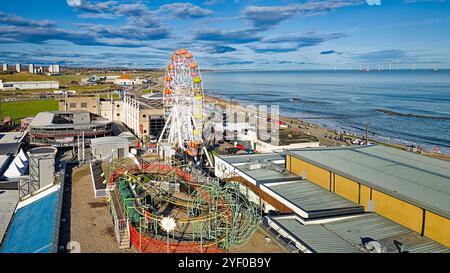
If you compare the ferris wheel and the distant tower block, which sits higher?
the ferris wheel

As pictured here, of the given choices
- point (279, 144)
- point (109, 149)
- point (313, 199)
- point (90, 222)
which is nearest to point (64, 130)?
point (109, 149)

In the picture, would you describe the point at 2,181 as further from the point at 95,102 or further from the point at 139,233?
the point at 95,102

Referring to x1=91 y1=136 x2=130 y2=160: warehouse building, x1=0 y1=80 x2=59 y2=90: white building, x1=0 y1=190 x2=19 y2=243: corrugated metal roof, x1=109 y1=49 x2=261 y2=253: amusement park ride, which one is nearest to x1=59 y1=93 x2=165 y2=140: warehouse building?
x1=91 y1=136 x2=130 y2=160: warehouse building

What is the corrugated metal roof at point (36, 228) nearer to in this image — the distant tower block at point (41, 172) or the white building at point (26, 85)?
the distant tower block at point (41, 172)

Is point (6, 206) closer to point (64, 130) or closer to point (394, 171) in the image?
point (64, 130)

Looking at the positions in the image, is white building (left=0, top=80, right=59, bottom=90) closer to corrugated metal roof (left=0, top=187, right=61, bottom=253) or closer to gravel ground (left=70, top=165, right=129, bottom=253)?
corrugated metal roof (left=0, top=187, right=61, bottom=253)

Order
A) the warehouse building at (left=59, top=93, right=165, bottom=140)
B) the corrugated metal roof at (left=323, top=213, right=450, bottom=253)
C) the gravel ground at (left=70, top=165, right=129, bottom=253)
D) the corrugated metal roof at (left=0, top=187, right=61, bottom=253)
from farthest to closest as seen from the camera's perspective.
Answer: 1. the warehouse building at (left=59, top=93, right=165, bottom=140)
2. the corrugated metal roof at (left=0, top=187, right=61, bottom=253)
3. the gravel ground at (left=70, top=165, right=129, bottom=253)
4. the corrugated metal roof at (left=323, top=213, right=450, bottom=253)
